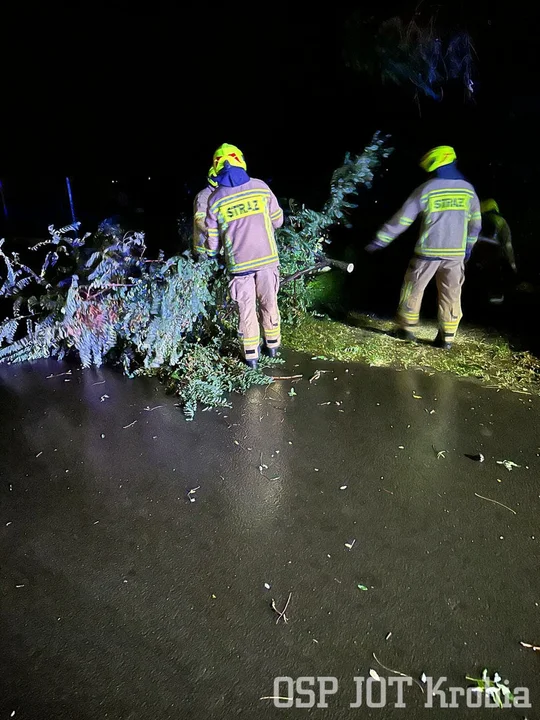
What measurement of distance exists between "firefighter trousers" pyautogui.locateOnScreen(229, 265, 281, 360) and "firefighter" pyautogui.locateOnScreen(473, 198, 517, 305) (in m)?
2.99

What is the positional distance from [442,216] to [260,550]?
3.69 meters

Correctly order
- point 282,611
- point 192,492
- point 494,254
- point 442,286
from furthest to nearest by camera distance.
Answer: point 494,254 < point 442,286 < point 192,492 < point 282,611

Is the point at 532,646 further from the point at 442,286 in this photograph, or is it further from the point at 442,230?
the point at 442,230

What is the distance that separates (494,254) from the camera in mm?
6371

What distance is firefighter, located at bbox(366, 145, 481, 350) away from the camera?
466cm

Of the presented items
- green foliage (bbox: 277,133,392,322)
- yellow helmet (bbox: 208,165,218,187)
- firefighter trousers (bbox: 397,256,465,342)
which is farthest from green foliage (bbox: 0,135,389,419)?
firefighter trousers (bbox: 397,256,465,342)

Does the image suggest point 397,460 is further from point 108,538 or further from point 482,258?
point 482,258


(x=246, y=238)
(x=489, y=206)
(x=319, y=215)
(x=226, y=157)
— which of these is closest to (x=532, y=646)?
(x=246, y=238)

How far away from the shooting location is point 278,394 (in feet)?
14.6

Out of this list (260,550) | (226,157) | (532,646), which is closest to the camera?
(532,646)

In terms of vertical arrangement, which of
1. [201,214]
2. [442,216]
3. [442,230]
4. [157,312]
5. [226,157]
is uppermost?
[226,157]

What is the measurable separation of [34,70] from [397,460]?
43.3 ft

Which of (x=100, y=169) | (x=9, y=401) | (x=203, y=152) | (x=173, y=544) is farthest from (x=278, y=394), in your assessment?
(x=100, y=169)

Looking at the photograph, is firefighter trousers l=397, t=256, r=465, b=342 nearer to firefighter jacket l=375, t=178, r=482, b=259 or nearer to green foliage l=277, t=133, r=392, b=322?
firefighter jacket l=375, t=178, r=482, b=259
